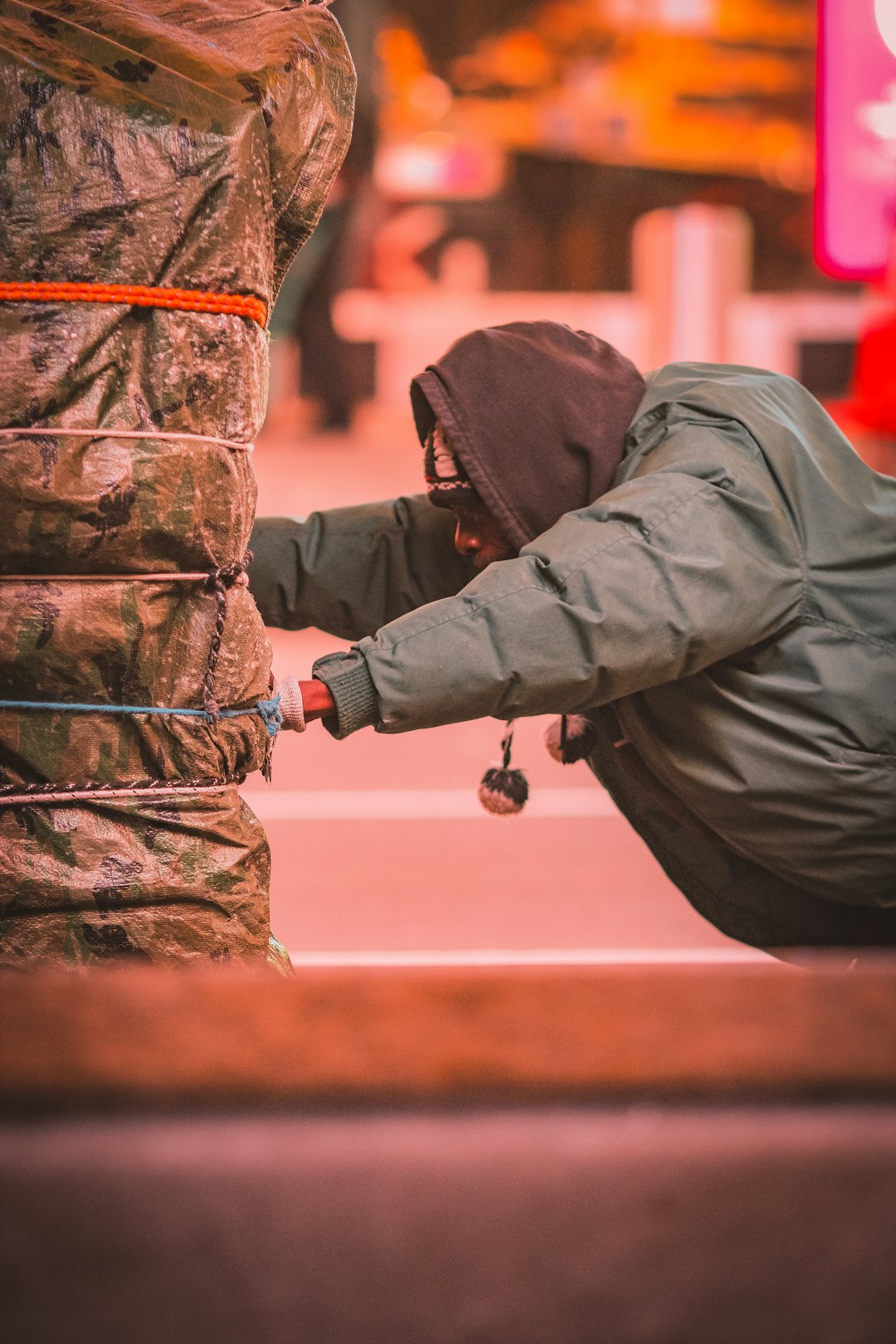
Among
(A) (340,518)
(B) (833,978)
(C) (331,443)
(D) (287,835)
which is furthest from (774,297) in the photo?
(B) (833,978)

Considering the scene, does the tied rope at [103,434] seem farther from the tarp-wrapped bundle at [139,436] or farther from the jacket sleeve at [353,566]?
the jacket sleeve at [353,566]

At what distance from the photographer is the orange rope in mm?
1453

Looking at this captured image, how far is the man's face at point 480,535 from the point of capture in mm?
1959

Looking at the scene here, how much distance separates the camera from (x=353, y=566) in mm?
2135

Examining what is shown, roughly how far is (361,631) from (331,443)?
7463 millimetres

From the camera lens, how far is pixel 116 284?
147cm

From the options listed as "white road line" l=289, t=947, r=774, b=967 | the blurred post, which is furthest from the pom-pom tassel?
the blurred post

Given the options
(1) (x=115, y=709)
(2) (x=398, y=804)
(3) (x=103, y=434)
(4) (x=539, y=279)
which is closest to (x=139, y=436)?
(3) (x=103, y=434)

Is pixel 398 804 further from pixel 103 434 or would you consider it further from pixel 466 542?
pixel 103 434

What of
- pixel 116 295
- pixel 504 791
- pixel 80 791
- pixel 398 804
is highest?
pixel 116 295

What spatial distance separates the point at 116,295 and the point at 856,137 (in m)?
3.71

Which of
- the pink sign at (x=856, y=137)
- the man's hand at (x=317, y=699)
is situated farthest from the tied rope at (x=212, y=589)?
the pink sign at (x=856, y=137)

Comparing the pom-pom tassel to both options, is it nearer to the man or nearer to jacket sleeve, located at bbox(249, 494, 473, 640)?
the man

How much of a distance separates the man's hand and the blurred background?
1553 millimetres
